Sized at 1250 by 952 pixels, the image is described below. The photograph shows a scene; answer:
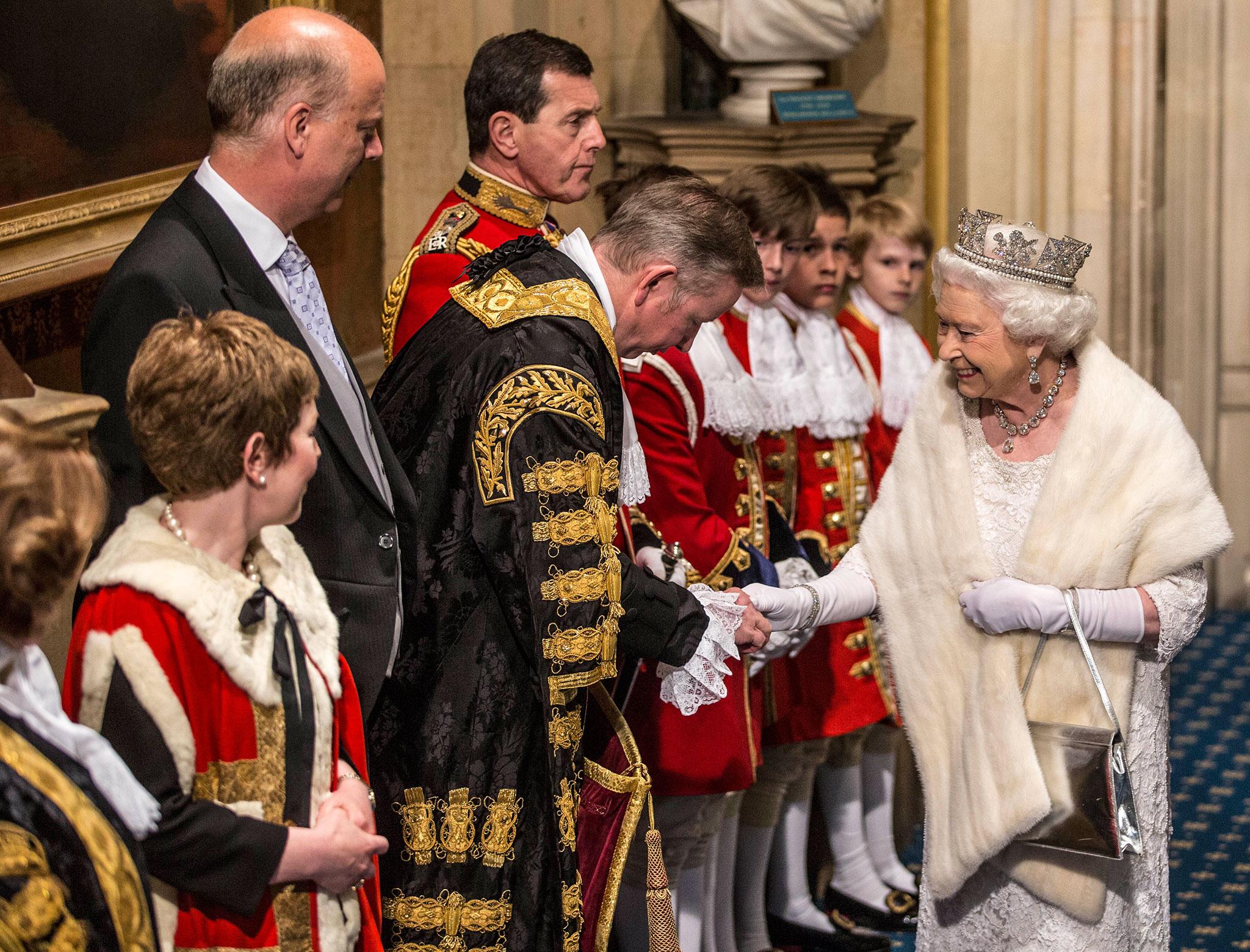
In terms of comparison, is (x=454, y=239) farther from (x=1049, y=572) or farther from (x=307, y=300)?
(x=1049, y=572)

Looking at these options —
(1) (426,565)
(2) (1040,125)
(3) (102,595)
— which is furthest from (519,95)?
(2) (1040,125)

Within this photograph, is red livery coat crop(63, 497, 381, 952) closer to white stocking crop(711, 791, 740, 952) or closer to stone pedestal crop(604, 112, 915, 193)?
white stocking crop(711, 791, 740, 952)

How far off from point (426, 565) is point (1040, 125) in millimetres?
4706

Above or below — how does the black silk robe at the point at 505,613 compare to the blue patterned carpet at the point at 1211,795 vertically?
above

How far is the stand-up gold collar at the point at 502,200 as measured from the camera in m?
3.63

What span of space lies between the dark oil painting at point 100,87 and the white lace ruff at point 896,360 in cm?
201

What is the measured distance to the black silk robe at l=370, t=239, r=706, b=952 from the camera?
2.44 meters

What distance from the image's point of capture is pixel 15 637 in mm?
1651

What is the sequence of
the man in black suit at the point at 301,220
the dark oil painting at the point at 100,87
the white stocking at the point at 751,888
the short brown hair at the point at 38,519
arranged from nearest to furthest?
1. the short brown hair at the point at 38,519
2. the man in black suit at the point at 301,220
3. the dark oil painting at the point at 100,87
4. the white stocking at the point at 751,888

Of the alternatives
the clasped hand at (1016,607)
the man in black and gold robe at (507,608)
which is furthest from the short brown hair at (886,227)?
the man in black and gold robe at (507,608)

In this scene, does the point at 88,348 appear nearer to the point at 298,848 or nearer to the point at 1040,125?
the point at 298,848

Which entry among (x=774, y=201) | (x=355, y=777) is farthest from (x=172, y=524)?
(x=774, y=201)

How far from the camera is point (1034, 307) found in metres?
2.73

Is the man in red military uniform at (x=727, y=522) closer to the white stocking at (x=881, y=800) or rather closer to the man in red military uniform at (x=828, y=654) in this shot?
the man in red military uniform at (x=828, y=654)
